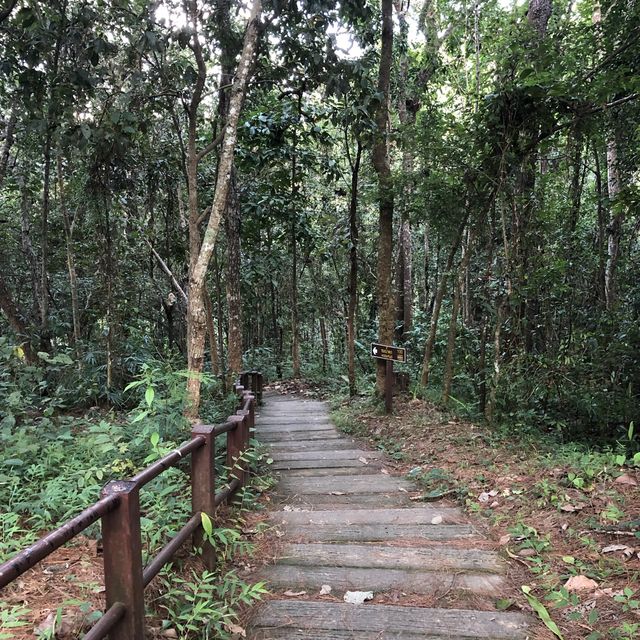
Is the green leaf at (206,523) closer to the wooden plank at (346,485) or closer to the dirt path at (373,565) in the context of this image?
the dirt path at (373,565)

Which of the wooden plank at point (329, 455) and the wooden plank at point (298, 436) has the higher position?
the wooden plank at point (298, 436)

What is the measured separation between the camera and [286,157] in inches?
477

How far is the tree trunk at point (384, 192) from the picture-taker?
319 inches

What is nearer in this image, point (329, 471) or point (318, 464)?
point (329, 471)

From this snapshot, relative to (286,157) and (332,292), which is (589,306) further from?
(332,292)

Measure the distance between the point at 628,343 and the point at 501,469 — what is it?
3581 millimetres

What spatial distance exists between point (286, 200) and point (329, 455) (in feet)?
27.1

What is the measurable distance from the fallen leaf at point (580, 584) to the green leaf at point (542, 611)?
0.88 ft

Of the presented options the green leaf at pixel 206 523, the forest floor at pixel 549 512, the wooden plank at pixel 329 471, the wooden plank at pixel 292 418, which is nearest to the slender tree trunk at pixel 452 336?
the forest floor at pixel 549 512

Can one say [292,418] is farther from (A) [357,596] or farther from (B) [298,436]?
(A) [357,596]

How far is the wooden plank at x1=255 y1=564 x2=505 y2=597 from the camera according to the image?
341cm

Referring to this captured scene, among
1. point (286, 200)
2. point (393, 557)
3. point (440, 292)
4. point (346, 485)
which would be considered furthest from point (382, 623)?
point (286, 200)

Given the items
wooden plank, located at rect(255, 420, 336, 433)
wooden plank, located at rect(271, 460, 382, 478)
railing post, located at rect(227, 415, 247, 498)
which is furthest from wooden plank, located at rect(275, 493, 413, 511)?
wooden plank, located at rect(255, 420, 336, 433)

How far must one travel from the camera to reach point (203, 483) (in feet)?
11.3
